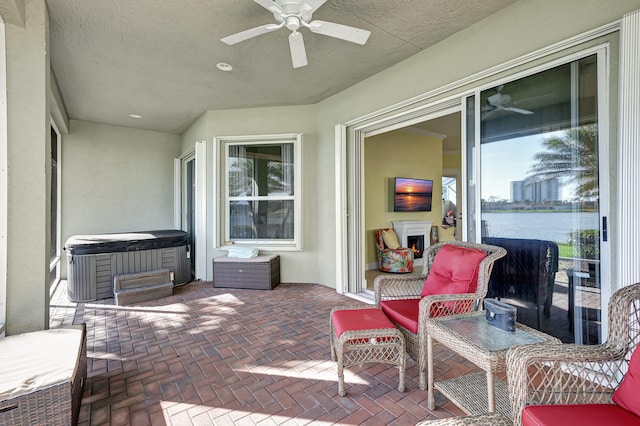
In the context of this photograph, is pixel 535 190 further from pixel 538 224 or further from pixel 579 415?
pixel 579 415

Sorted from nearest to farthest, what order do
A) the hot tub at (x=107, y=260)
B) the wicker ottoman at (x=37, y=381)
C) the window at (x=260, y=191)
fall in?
the wicker ottoman at (x=37, y=381)
the hot tub at (x=107, y=260)
the window at (x=260, y=191)

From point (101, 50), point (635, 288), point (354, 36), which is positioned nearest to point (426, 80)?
point (354, 36)

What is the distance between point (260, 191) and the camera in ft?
16.2

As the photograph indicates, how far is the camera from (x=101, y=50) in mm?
3072

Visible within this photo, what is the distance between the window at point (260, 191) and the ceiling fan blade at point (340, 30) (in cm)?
262

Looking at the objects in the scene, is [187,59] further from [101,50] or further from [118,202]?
[118,202]

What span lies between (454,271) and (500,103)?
5.14 feet

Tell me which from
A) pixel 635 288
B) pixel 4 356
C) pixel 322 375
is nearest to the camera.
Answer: pixel 635 288

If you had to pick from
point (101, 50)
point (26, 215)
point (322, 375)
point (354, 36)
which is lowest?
point (322, 375)

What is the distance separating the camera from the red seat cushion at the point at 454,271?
6.92 ft

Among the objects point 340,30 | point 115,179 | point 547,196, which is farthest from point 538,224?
point 115,179

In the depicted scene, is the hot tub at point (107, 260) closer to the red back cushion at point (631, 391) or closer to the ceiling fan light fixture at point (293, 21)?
the ceiling fan light fixture at point (293, 21)

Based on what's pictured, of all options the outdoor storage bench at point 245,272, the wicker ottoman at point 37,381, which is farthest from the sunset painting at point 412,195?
the wicker ottoman at point 37,381

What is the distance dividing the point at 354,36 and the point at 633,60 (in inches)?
70.0
